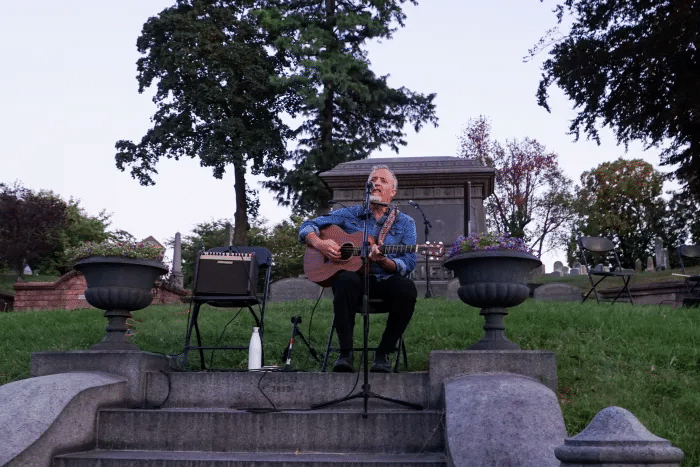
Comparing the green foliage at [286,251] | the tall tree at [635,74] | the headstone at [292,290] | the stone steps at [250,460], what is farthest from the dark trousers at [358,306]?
the green foliage at [286,251]

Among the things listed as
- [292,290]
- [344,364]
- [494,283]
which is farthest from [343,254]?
[292,290]

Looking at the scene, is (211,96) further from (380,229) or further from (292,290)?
(380,229)

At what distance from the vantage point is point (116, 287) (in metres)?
5.86

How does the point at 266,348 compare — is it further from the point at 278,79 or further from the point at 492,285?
the point at 278,79

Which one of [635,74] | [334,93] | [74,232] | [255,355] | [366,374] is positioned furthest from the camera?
[74,232]

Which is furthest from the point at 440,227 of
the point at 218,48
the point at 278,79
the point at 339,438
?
the point at 218,48

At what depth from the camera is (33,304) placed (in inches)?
769

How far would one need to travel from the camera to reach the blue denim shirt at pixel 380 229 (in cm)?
584

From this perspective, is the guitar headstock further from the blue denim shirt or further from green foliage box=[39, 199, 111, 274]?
green foliage box=[39, 199, 111, 274]

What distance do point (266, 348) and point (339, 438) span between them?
2.87m

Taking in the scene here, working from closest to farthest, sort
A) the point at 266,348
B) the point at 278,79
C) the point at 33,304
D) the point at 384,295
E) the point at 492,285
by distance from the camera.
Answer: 1. the point at 492,285
2. the point at 384,295
3. the point at 266,348
4. the point at 33,304
5. the point at 278,79

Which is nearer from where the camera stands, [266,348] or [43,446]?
[43,446]

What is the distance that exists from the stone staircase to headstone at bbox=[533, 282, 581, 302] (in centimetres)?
929

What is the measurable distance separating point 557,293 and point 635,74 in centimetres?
685
